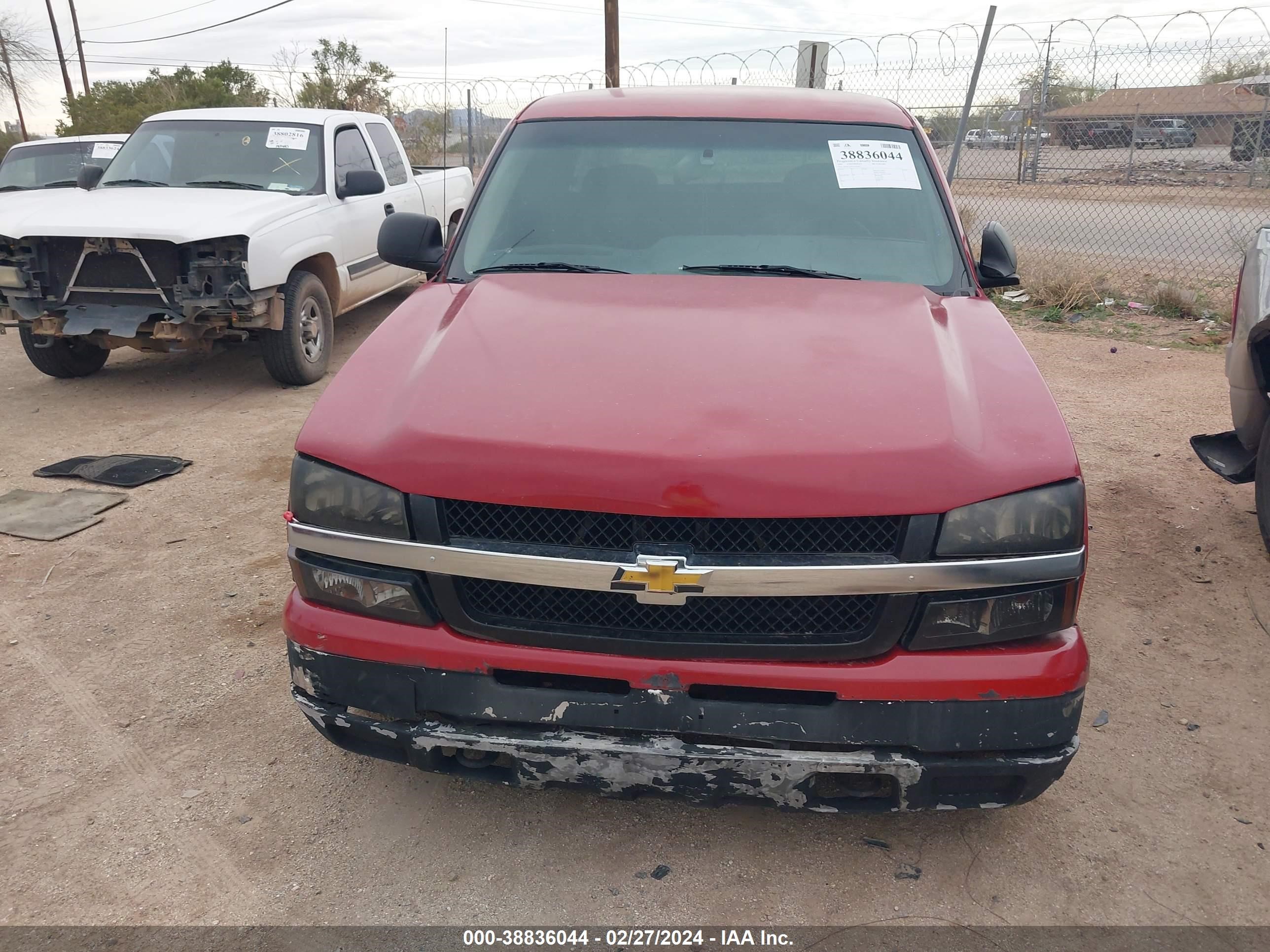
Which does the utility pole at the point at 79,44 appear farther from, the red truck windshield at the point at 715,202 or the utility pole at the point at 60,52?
the red truck windshield at the point at 715,202

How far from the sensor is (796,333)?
100 inches

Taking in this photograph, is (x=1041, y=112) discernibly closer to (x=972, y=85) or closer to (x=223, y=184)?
(x=972, y=85)

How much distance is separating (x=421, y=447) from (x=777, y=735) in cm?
101

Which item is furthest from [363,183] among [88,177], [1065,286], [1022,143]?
[1022,143]

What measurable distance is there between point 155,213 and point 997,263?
207 inches

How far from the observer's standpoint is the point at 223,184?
6.90 metres

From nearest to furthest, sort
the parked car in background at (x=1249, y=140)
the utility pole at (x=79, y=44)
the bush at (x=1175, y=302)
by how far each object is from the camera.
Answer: the bush at (x=1175, y=302)
the parked car in background at (x=1249, y=140)
the utility pole at (x=79, y=44)

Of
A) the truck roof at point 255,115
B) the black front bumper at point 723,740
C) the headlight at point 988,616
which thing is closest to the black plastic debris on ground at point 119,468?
the truck roof at point 255,115

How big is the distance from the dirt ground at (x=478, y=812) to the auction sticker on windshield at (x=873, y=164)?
6.05ft

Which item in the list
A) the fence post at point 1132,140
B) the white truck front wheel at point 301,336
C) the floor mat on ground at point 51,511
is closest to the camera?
the floor mat on ground at point 51,511

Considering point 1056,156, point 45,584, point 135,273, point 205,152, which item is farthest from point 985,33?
point 45,584

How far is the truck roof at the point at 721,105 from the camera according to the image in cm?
349

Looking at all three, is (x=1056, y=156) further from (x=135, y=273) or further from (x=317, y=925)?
(x=317, y=925)

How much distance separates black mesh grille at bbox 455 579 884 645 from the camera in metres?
2.09
